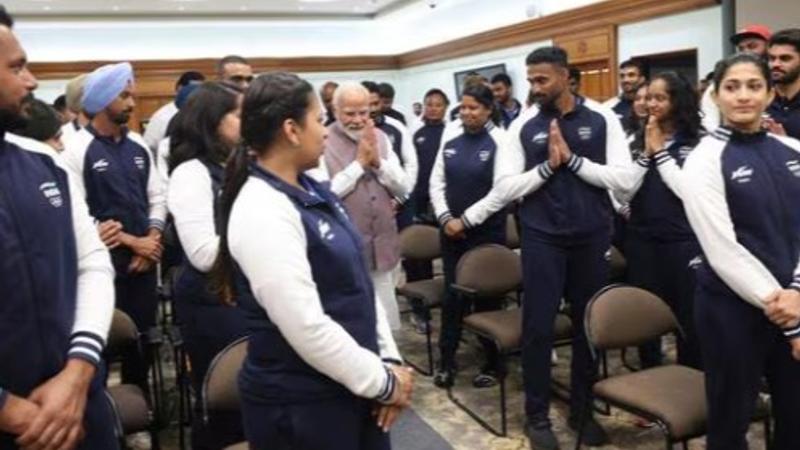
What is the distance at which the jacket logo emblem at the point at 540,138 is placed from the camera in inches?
118

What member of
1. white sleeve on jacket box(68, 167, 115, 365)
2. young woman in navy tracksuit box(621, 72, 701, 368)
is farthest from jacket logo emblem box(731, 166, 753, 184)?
white sleeve on jacket box(68, 167, 115, 365)

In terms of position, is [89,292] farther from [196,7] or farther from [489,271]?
[196,7]

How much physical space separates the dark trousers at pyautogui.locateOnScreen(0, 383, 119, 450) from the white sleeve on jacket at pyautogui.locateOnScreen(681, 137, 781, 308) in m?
1.73

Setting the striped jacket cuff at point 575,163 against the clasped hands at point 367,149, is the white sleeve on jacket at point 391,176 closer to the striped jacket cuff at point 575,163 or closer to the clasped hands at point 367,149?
the clasped hands at point 367,149

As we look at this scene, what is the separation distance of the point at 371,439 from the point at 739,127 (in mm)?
1477

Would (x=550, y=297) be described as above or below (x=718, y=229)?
below

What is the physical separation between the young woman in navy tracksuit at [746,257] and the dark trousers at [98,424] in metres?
1.72

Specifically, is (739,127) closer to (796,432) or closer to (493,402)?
(796,432)

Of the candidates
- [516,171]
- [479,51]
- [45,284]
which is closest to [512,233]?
[516,171]

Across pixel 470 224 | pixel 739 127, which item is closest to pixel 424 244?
pixel 470 224

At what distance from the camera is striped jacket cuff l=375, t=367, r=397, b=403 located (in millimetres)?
1603

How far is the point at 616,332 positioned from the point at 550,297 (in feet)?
1.20

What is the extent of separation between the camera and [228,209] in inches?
65.6

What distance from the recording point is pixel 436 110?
5.61 meters
